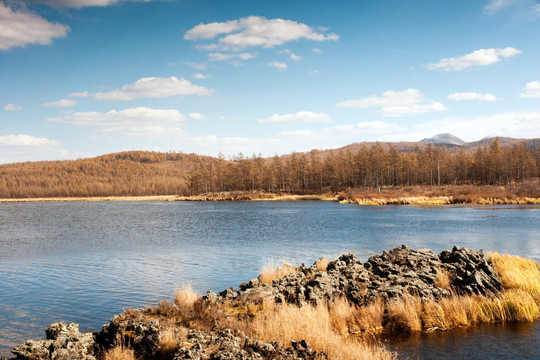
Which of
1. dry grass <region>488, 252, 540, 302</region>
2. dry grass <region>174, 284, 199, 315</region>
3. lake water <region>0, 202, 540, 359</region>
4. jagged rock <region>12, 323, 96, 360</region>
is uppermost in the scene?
jagged rock <region>12, 323, 96, 360</region>

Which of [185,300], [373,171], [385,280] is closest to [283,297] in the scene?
[185,300]

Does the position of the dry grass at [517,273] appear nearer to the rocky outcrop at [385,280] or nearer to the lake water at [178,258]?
the rocky outcrop at [385,280]

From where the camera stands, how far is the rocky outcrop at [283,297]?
8960 millimetres

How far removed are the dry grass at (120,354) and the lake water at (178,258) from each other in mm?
4390

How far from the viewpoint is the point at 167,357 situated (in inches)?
360

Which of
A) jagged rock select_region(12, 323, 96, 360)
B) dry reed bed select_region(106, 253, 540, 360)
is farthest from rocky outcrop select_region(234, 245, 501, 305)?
jagged rock select_region(12, 323, 96, 360)

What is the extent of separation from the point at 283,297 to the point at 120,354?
6.91 meters

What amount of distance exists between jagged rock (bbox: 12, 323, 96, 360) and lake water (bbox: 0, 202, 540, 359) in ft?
9.31

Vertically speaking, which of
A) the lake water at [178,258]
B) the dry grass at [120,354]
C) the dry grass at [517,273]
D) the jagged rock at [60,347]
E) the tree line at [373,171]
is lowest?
the lake water at [178,258]

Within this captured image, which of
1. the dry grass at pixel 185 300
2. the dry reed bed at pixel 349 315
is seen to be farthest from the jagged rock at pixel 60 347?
the dry grass at pixel 185 300

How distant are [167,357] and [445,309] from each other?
33.6ft

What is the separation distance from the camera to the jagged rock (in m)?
8.70

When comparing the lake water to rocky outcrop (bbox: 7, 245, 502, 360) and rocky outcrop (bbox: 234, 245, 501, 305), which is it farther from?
rocky outcrop (bbox: 7, 245, 502, 360)

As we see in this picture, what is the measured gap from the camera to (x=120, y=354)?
8.85 meters
